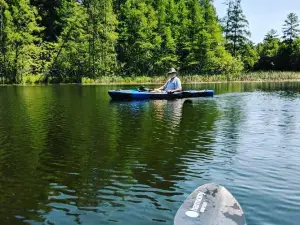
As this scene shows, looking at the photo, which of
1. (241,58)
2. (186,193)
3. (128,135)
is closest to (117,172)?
(186,193)

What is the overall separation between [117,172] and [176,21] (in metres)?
67.7

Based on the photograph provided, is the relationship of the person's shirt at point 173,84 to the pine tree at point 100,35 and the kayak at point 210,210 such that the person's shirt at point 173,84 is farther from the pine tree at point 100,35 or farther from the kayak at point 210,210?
the pine tree at point 100,35

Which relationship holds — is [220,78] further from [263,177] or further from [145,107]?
[263,177]

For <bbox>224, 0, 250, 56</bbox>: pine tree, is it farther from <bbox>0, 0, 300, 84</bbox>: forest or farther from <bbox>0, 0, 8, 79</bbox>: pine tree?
<bbox>0, 0, 8, 79</bbox>: pine tree

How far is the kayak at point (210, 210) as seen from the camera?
562cm

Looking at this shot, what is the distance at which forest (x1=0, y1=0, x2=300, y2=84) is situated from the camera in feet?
189

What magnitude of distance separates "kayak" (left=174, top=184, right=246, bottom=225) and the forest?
54132 millimetres

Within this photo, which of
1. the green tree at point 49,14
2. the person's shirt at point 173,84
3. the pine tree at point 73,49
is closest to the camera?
the person's shirt at point 173,84

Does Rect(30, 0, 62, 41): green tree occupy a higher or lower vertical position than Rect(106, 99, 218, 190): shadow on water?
higher

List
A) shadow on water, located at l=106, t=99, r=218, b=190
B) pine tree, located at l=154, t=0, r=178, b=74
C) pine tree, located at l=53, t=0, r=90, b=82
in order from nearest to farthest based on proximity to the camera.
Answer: shadow on water, located at l=106, t=99, r=218, b=190
pine tree, located at l=53, t=0, r=90, b=82
pine tree, located at l=154, t=0, r=178, b=74

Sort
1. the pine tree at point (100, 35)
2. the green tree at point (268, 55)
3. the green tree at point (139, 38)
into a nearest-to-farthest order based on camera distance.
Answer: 1. the pine tree at point (100, 35)
2. the green tree at point (139, 38)
3. the green tree at point (268, 55)

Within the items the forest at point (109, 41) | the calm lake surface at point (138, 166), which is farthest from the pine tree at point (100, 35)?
the calm lake surface at point (138, 166)

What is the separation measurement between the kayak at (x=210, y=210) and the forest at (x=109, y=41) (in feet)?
178

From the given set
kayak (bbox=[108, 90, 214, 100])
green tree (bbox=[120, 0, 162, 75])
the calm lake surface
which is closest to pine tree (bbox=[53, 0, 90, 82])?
green tree (bbox=[120, 0, 162, 75])
